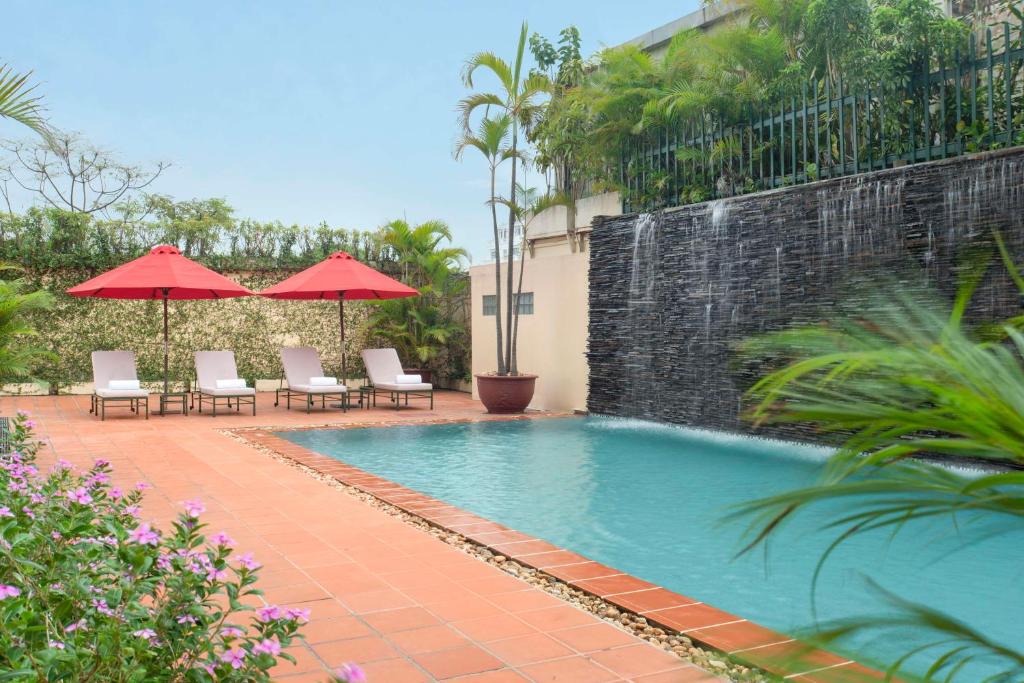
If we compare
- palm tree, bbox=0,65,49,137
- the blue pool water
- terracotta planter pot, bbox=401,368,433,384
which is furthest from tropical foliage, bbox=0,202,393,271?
palm tree, bbox=0,65,49,137

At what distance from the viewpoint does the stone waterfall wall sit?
815 cm

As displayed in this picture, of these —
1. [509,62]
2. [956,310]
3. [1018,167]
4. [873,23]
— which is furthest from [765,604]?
[509,62]

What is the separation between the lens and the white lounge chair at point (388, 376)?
14398 millimetres

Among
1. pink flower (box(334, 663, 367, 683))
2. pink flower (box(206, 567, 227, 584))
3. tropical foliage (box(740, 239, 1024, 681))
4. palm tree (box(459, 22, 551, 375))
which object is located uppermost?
palm tree (box(459, 22, 551, 375))

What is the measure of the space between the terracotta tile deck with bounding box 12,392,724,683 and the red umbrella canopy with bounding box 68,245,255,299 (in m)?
4.62

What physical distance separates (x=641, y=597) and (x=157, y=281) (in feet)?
34.7

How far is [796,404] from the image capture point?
45.5 inches

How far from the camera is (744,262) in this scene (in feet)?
34.8

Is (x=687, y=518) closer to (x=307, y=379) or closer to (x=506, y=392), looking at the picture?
(x=506, y=392)

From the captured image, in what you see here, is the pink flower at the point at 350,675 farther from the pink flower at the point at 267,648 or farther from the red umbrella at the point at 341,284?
the red umbrella at the point at 341,284

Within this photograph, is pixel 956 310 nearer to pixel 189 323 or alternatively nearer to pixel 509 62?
pixel 509 62

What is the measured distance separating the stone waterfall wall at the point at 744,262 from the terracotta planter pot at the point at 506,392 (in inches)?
39.5

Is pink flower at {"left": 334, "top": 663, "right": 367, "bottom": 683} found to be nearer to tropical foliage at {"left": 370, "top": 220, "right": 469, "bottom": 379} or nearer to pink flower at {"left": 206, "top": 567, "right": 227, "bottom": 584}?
pink flower at {"left": 206, "top": 567, "right": 227, "bottom": 584}

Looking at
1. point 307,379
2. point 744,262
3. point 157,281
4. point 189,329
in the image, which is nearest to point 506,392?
point 307,379
